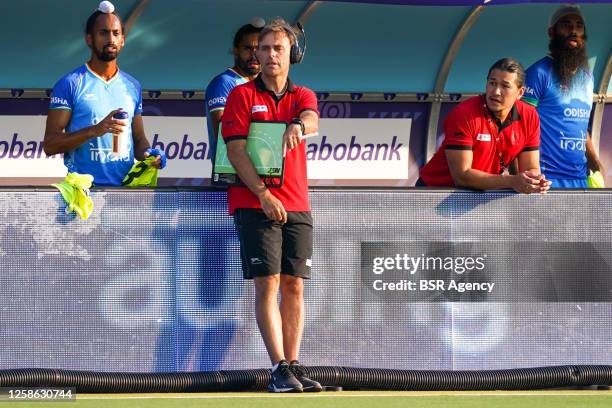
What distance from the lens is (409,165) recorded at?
12156 millimetres

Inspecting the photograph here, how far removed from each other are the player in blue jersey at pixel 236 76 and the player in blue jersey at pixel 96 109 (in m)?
0.47

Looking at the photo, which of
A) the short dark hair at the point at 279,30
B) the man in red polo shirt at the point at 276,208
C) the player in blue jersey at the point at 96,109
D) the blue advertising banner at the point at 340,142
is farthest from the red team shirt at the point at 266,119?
the blue advertising banner at the point at 340,142

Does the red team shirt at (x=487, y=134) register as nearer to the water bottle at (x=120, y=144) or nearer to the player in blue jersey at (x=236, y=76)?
the player in blue jersey at (x=236, y=76)

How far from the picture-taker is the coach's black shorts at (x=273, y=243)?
301 inches

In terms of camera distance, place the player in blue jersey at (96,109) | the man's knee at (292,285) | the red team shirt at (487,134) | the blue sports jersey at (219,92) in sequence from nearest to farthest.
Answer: the man's knee at (292,285) < the red team shirt at (487,134) < the player in blue jersey at (96,109) < the blue sports jersey at (219,92)

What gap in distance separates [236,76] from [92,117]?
978mm

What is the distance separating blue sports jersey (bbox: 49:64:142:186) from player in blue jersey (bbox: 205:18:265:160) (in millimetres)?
538

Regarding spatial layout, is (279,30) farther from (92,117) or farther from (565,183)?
(565,183)

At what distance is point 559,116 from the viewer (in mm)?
9242

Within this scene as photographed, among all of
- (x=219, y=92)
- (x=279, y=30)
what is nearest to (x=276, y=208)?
(x=279, y=30)

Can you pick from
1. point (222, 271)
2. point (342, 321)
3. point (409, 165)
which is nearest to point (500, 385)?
point (342, 321)

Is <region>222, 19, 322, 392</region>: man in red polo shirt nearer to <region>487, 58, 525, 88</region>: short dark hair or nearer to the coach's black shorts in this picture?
the coach's black shorts

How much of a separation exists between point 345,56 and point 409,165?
1.05m

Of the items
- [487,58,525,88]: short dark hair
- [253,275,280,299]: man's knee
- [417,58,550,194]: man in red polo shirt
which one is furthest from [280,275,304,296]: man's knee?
[487,58,525,88]: short dark hair
